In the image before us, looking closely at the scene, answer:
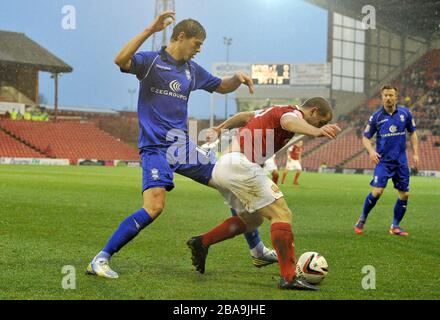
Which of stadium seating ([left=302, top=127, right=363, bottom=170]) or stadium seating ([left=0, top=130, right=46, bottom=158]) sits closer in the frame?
stadium seating ([left=0, top=130, right=46, bottom=158])

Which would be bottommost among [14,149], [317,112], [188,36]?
A: [14,149]

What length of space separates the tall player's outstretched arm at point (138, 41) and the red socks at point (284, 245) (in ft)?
6.33

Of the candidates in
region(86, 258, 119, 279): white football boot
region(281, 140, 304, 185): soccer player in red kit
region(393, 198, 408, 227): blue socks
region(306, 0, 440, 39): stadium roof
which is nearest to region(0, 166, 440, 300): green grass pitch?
region(86, 258, 119, 279): white football boot

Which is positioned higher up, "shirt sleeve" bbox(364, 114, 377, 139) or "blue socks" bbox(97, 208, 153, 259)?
"shirt sleeve" bbox(364, 114, 377, 139)

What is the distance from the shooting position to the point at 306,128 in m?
5.09

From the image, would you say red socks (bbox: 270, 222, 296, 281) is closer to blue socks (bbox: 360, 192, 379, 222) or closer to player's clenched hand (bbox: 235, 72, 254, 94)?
player's clenched hand (bbox: 235, 72, 254, 94)

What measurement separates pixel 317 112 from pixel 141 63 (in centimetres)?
166

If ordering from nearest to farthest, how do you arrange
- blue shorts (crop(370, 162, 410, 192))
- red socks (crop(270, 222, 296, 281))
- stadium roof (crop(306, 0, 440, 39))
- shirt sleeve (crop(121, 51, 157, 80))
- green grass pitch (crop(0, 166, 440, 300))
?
1. green grass pitch (crop(0, 166, 440, 300))
2. red socks (crop(270, 222, 296, 281))
3. shirt sleeve (crop(121, 51, 157, 80))
4. blue shorts (crop(370, 162, 410, 192))
5. stadium roof (crop(306, 0, 440, 39))

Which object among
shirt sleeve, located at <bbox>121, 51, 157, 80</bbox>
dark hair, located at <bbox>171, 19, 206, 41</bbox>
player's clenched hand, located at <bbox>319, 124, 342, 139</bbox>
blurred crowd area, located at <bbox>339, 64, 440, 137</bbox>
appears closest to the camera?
player's clenched hand, located at <bbox>319, 124, 342, 139</bbox>

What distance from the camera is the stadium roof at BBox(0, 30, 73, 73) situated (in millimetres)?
52469

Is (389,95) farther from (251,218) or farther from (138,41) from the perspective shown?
(138,41)

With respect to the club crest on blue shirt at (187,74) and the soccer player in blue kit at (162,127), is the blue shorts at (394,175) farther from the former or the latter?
the club crest on blue shirt at (187,74)

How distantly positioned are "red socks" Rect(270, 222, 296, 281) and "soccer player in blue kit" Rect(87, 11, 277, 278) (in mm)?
1001

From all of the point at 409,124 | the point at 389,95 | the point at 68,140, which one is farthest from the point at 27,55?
the point at 389,95
